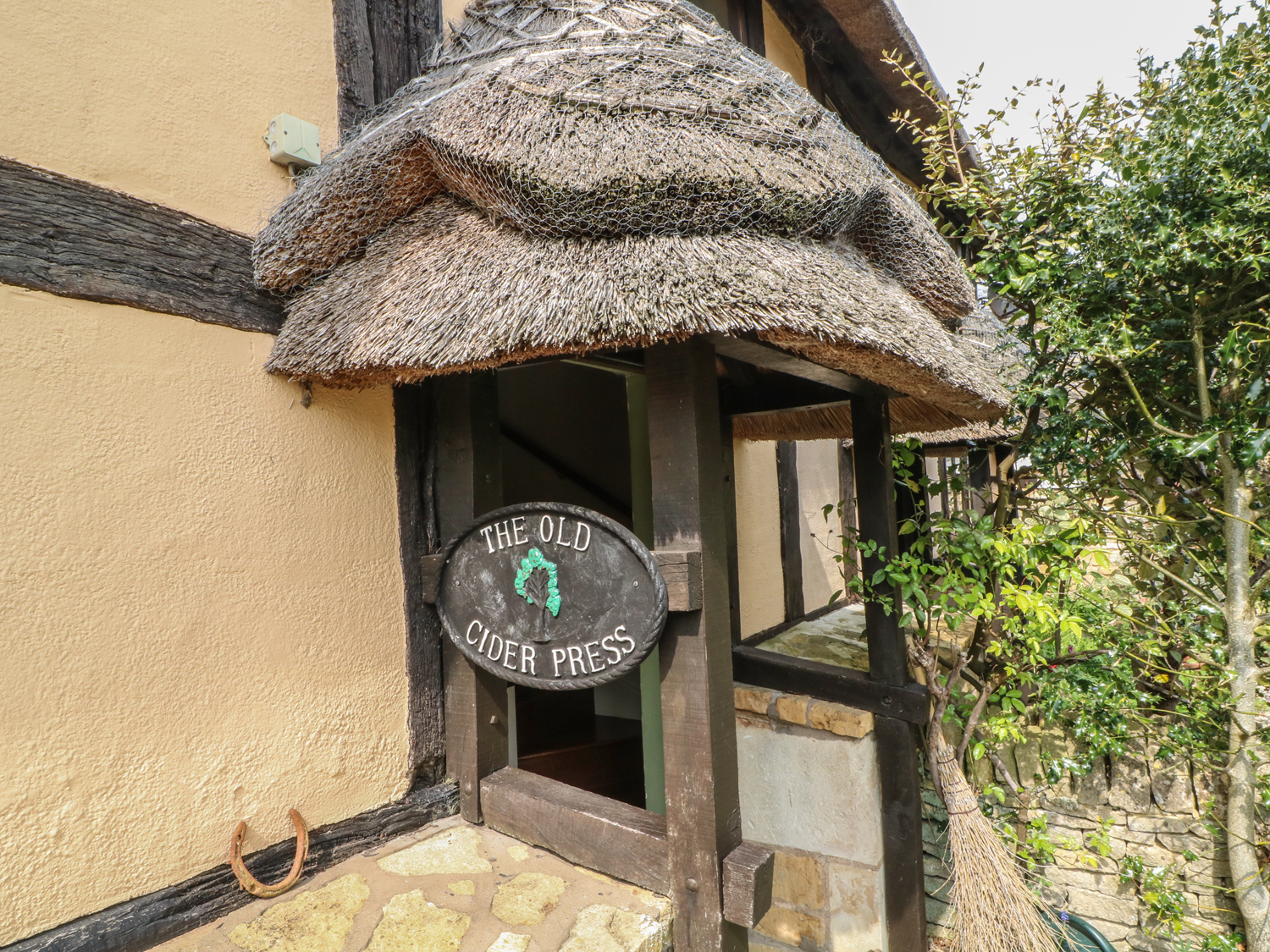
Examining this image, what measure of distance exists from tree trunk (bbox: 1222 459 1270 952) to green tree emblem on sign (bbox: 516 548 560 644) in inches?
90.1

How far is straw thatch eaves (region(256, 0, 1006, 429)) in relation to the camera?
145 centimetres

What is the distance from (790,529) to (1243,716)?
7.53ft

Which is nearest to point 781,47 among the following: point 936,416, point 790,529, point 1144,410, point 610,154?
point 936,416

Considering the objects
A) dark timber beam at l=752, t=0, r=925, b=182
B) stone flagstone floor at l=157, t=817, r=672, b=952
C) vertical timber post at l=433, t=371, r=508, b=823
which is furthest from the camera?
dark timber beam at l=752, t=0, r=925, b=182

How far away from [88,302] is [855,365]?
6.16 feet

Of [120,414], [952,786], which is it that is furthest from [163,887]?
[952,786]

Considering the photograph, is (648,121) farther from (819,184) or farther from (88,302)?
(88,302)

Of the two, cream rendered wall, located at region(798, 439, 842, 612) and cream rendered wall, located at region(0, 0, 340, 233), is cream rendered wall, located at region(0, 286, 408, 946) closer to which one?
cream rendered wall, located at region(0, 0, 340, 233)

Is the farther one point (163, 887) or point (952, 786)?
point (952, 786)

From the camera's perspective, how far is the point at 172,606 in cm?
156

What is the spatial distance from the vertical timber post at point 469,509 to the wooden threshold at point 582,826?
0.07m

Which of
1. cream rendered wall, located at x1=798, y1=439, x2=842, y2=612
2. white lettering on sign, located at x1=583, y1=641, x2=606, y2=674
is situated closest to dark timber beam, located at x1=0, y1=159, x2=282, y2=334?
white lettering on sign, located at x1=583, y1=641, x2=606, y2=674

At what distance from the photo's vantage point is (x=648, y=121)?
1.60 meters

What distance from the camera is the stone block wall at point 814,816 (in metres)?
2.61
